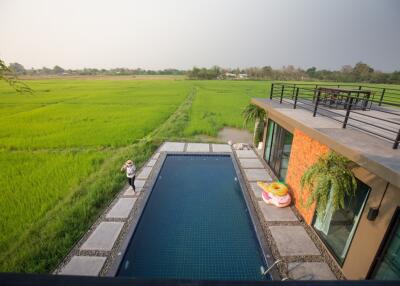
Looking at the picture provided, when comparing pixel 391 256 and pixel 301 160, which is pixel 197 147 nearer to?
pixel 301 160

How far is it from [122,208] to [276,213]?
458cm

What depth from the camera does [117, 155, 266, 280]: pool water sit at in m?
4.78

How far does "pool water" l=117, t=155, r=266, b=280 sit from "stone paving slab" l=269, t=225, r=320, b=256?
55 cm

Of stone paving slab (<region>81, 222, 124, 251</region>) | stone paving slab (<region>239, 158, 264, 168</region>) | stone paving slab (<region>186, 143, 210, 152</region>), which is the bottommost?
stone paving slab (<region>186, 143, 210, 152</region>)

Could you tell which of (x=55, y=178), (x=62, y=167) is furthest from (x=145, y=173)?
(x=62, y=167)

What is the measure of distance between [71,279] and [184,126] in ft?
48.8

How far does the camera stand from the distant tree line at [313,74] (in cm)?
Result: 4640

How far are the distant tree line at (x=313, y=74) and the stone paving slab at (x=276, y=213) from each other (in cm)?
5468

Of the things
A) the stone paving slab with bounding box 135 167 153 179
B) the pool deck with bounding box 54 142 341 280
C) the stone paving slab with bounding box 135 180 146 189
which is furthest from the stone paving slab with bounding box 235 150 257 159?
the stone paving slab with bounding box 135 180 146 189

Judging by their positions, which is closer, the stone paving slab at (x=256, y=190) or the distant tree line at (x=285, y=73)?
the stone paving slab at (x=256, y=190)

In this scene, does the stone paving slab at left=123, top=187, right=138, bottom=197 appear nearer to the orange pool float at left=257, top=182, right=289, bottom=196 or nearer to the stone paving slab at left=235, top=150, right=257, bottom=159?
the orange pool float at left=257, top=182, right=289, bottom=196

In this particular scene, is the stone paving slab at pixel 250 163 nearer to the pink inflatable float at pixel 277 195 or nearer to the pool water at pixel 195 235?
the pool water at pixel 195 235

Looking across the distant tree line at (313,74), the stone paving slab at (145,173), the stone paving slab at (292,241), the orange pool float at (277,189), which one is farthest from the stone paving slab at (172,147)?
the distant tree line at (313,74)

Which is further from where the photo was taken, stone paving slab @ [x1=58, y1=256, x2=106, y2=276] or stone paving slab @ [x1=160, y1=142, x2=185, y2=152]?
stone paving slab @ [x1=160, y1=142, x2=185, y2=152]
